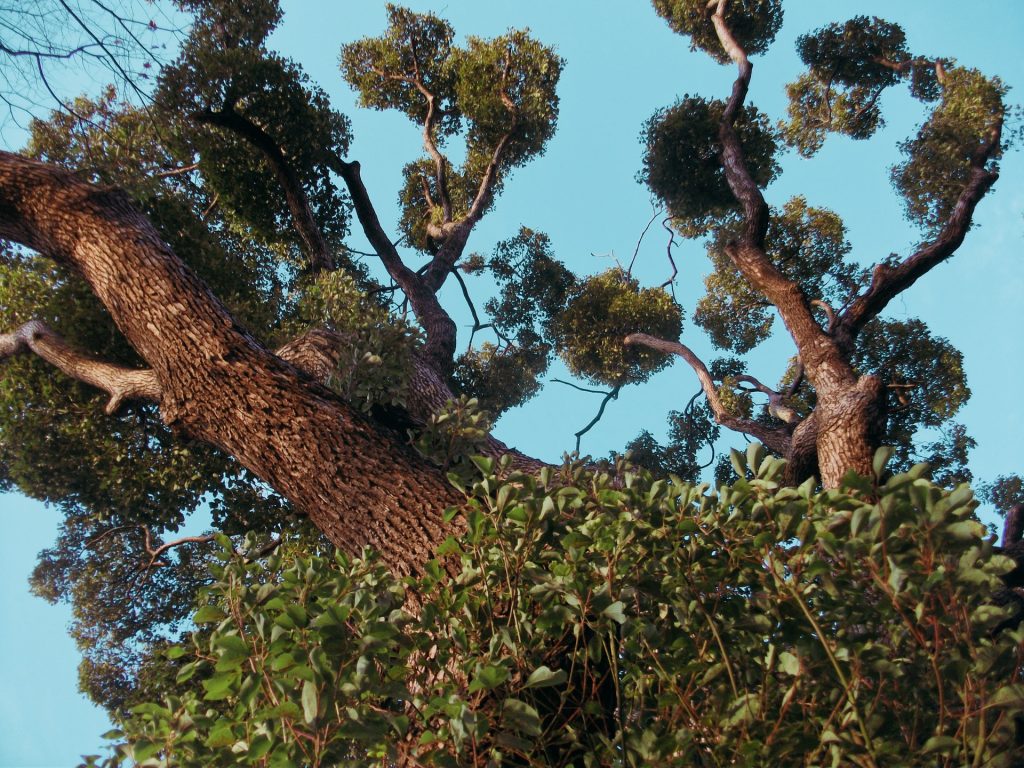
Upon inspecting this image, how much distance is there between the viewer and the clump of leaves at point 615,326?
11.9 metres

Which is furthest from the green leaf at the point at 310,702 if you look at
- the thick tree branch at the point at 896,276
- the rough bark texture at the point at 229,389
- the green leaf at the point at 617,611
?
the thick tree branch at the point at 896,276

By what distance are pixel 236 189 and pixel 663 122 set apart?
6.89m

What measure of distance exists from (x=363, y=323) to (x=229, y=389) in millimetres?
1304

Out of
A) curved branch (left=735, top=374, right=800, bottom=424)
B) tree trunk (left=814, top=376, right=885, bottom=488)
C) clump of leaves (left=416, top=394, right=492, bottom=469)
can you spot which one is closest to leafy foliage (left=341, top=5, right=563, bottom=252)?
curved branch (left=735, top=374, right=800, bottom=424)

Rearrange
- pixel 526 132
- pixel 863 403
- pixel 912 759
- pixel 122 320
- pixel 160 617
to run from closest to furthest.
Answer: pixel 912 759 → pixel 122 320 → pixel 863 403 → pixel 160 617 → pixel 526 132

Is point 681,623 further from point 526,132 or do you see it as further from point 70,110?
point 526,132

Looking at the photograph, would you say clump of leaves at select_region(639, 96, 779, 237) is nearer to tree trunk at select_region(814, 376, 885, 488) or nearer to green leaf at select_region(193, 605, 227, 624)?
tree trunk at select_region(814, 376, 885, 488)

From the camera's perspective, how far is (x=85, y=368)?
5.55m

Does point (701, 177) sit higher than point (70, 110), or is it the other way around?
point (701, 177)

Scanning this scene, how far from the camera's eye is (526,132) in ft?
38.1

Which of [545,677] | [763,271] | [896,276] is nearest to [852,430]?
[896,276]

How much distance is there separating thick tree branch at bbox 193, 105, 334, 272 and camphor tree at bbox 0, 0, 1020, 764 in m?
0.04

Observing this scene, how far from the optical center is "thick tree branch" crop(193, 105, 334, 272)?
25.6ft

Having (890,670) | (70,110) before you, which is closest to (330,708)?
(890,670)
